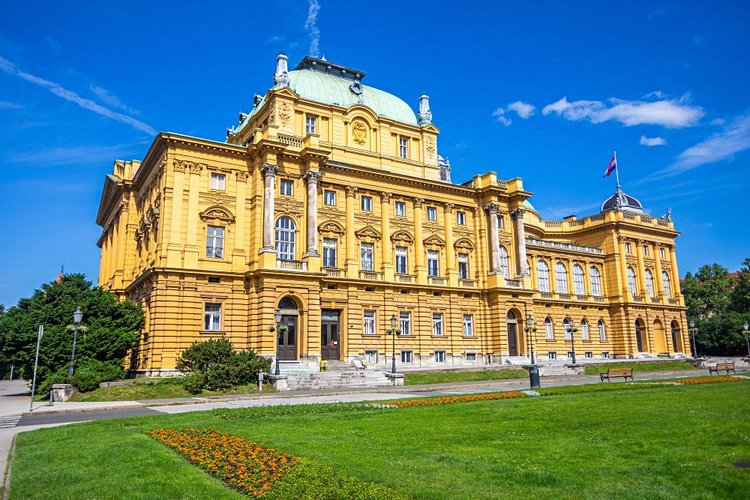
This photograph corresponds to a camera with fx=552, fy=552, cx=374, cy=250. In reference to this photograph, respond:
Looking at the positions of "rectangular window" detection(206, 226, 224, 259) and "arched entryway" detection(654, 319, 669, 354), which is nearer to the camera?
"rectangular window" detection(206, 226, 224, 259)

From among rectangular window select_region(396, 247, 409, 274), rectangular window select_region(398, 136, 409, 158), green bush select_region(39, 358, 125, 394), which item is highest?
rectangular window select_region(398, 136, 409, 158)

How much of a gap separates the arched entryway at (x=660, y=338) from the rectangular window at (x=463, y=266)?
32466mm

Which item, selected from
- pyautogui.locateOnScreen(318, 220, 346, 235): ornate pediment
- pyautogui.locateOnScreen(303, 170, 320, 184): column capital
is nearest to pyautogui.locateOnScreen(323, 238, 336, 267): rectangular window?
pyautogui.locateOnScreen(318, 220, 346, 235): ornate pediment

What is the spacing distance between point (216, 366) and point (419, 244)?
2354cm

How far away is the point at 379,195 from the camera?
48875mm

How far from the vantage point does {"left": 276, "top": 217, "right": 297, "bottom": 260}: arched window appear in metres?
42.9

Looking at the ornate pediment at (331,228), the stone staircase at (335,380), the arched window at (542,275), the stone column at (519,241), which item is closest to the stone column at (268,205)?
the ornate pediment at (331,228)

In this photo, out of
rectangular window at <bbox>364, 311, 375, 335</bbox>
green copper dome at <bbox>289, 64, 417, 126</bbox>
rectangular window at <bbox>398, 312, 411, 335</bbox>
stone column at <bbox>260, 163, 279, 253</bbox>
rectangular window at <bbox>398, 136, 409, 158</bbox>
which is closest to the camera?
stone column at <bbox>260, 163, 279, 253</bbox>

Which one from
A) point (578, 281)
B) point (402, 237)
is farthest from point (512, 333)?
point (578, 281)

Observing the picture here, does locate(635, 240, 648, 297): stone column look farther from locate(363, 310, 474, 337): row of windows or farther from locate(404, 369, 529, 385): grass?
locate(404, 369, 529, 385): grass

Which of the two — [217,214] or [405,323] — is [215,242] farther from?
[405,323]

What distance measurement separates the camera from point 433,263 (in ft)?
169

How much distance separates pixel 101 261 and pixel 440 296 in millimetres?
42464

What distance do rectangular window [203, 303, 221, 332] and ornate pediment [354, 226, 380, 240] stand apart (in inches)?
526
